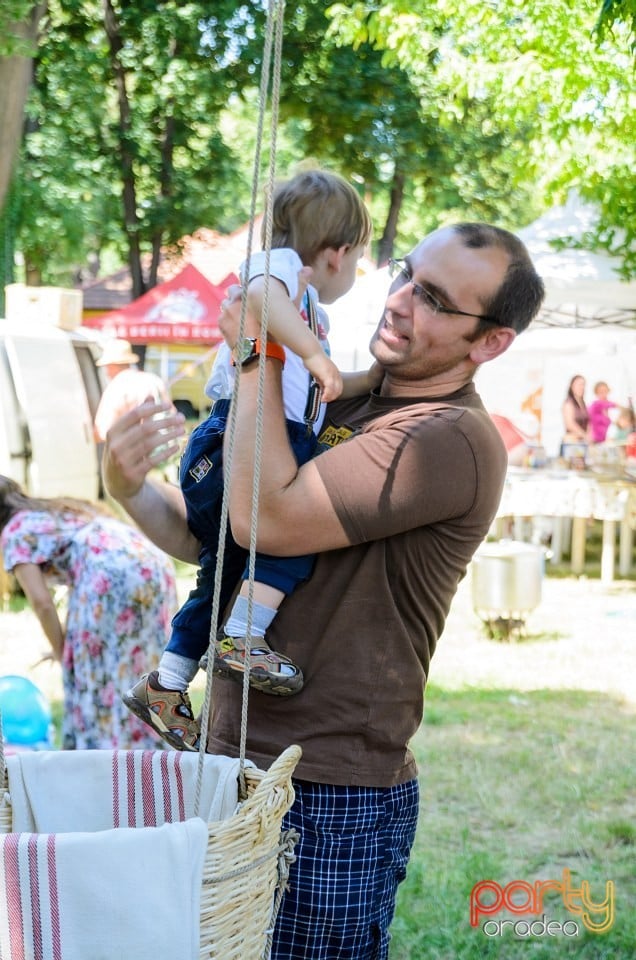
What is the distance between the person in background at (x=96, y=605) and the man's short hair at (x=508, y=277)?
2611 mm

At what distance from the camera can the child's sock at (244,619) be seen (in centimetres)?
193

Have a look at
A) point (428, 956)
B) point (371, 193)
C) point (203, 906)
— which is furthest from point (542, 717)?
point (371, 193)

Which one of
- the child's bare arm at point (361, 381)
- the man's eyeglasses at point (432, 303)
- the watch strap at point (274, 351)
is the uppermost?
the man's eyeglasses at point (432, 303)

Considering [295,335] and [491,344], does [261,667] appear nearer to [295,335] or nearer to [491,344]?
[295,335]

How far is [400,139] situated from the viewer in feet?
51.7

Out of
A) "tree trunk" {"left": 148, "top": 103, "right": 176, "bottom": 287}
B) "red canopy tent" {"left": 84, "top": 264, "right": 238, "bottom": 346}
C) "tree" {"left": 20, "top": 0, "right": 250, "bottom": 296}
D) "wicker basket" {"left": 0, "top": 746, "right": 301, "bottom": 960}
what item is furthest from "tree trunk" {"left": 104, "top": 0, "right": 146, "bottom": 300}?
"wicker basket" {"left": 0, "top": 746, "right": 301, "bottom": 960}

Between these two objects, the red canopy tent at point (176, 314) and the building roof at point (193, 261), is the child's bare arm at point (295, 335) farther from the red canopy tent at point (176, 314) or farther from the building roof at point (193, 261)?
the red canopy tent at point (176, 314)

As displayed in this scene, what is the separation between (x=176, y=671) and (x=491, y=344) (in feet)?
2.93

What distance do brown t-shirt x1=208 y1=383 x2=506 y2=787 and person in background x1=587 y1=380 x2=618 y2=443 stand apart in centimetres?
974

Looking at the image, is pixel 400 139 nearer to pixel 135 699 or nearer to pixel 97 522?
pixel 97 522

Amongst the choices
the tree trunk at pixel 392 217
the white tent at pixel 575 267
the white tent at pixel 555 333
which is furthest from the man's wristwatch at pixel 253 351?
the tree trunk at pixel 392 217

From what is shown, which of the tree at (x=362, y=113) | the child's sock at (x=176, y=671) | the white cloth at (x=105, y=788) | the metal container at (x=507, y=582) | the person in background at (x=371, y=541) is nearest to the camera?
the white cloth at (x=105, y=788)

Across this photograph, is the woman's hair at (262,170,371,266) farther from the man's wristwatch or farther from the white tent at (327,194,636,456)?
the white tent at (327,194,636,456)

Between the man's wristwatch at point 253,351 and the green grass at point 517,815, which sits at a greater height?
the man's wristwatch at point 253,351
